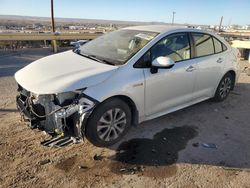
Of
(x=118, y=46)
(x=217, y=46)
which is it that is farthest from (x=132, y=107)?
(x=217, y=46)

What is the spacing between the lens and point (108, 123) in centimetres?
369

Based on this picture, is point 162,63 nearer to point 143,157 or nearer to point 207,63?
point 143,157

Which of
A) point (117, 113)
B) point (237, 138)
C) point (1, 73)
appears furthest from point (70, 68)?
point (1, 73)

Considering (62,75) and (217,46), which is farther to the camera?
(217,46)

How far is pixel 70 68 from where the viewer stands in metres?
3.75

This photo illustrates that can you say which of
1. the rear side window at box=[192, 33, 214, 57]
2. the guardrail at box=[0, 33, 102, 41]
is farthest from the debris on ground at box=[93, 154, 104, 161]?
the guardrail at box=[0, 33, 102, 41]

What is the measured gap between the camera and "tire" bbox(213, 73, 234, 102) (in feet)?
18.5

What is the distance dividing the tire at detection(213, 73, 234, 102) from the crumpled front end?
3.33 meters

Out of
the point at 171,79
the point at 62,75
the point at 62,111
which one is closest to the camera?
the point at 62,111

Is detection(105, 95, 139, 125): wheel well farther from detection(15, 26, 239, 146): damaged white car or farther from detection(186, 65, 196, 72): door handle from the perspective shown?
detection(186, 65, 196, 72): door handle

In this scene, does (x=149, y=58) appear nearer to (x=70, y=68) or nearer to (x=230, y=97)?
(x=70, y=68)

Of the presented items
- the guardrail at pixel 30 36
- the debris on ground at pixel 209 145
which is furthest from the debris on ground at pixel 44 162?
the guardrail at pixel 30 36

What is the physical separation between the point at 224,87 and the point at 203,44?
133cm

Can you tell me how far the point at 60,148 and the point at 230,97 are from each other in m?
4.45
